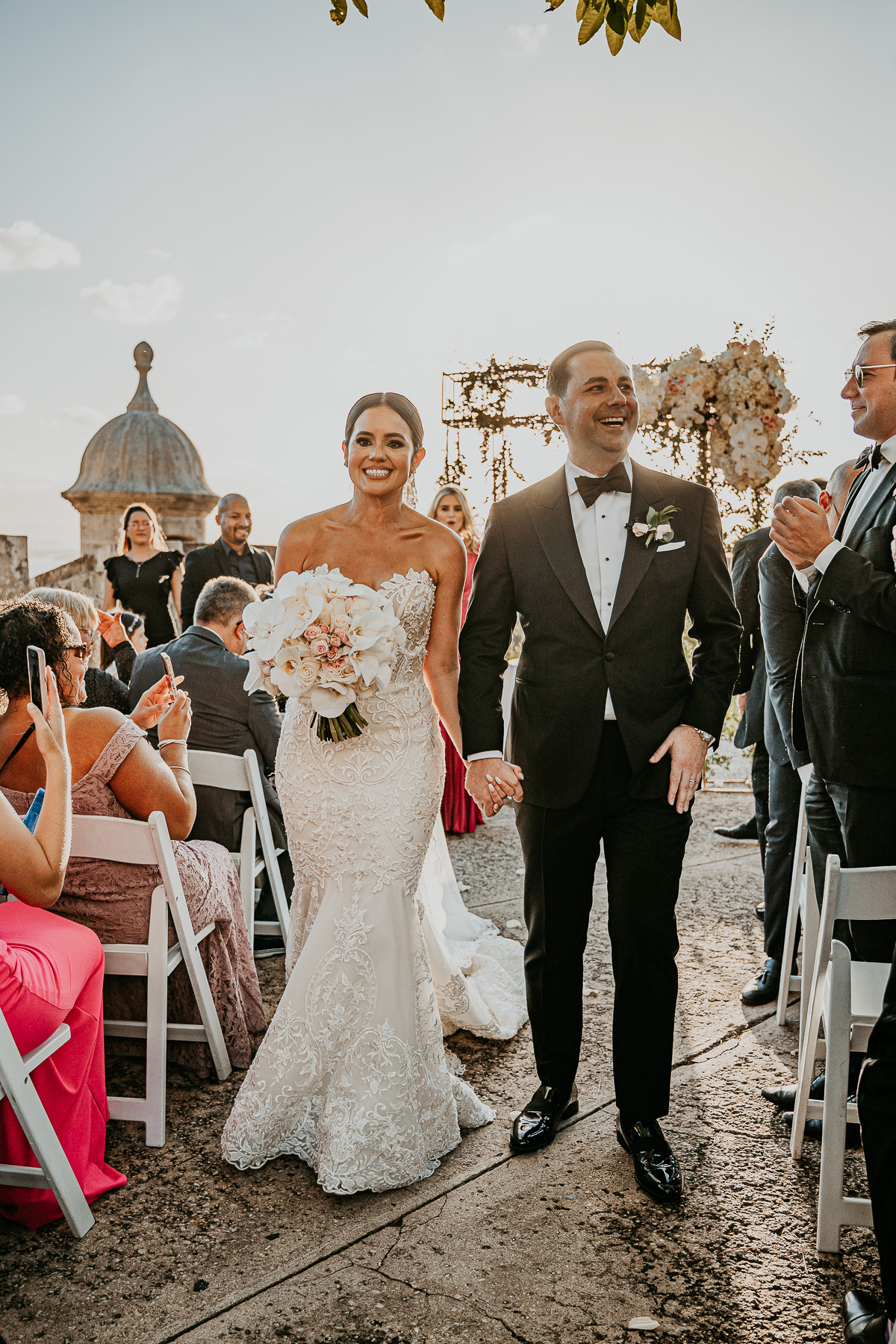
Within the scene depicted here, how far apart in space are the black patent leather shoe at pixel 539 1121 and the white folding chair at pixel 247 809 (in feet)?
4.89

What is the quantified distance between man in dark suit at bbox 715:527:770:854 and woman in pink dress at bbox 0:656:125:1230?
3174mm

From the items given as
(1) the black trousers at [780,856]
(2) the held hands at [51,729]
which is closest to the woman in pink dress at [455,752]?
(1) the black trousers at [780,856]

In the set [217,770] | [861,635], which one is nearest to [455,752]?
[217,770]

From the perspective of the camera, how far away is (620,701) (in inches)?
110

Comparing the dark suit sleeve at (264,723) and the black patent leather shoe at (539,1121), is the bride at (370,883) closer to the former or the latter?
the black patent leather shoe at (539,1121)

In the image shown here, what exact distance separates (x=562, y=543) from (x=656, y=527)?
0.27 meters

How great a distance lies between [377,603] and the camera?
2.92 metres

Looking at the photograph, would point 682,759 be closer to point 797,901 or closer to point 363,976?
point 363,976

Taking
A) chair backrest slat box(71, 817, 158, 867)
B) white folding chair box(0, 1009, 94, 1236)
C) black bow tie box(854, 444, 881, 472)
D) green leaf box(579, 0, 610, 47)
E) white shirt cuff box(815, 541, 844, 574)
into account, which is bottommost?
white folding chair box(0, 1009, 94, 1236)

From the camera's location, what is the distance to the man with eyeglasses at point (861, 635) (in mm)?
2805

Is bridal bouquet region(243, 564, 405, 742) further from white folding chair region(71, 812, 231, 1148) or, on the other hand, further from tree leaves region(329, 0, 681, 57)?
tree leaves region(329, 0, 681, 57)

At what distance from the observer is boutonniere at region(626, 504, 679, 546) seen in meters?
2.79

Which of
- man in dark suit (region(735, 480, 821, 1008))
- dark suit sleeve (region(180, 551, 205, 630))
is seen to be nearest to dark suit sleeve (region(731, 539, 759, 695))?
man in dark suit (region(735, 480, 821, 1008))

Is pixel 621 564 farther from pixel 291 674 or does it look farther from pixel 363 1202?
pixel 363 1202
